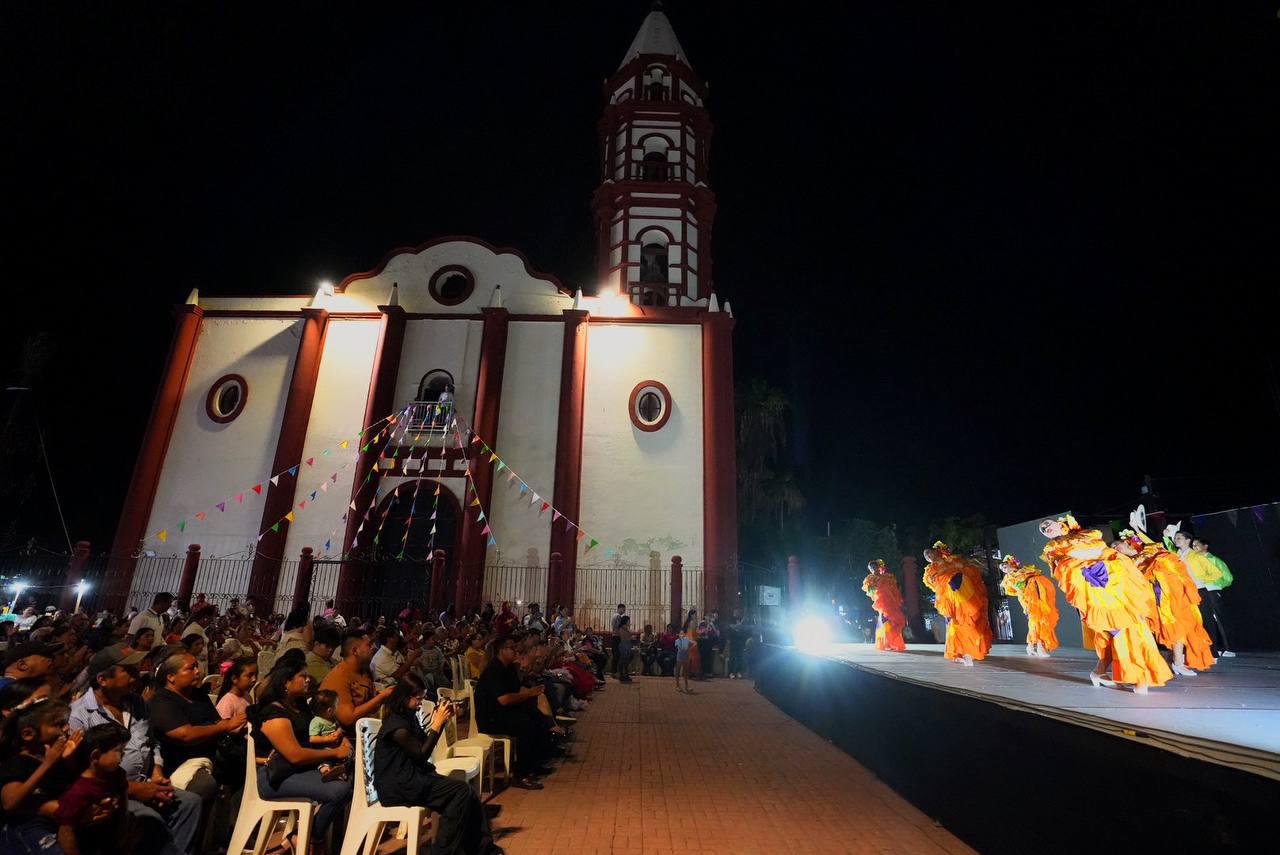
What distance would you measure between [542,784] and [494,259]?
678 inches

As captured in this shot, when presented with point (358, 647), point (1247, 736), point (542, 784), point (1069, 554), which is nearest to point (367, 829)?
point (358, 647)

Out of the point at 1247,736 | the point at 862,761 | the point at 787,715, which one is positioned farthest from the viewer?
the point at 787,715

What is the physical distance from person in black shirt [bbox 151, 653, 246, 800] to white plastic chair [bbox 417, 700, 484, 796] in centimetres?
125

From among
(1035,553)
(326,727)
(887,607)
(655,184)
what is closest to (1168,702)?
(326,727)

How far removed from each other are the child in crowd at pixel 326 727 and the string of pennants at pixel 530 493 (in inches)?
484

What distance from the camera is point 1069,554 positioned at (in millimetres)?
6512

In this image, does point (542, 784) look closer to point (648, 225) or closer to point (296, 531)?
point (296, 531)

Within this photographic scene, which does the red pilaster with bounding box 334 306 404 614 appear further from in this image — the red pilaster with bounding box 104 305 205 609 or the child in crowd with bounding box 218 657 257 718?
the child in crowd with bounding box 218 657 257 718

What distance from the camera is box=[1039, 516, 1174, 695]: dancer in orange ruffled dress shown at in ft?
A: 18.7

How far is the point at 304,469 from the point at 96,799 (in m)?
16.0

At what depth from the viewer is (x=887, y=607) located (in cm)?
1206

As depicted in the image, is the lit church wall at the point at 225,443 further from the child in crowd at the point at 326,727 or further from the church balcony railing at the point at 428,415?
the child in crowd at the point at 326,727

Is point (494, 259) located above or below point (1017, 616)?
above

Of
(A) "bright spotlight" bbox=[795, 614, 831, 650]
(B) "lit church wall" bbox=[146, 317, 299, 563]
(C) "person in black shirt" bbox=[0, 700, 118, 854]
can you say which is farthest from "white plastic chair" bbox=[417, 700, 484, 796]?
(B) "lit church wall" bbox=[146, 317, 299, 563]
